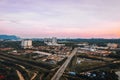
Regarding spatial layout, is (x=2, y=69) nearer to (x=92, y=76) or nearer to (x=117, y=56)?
(x=92, y=76)

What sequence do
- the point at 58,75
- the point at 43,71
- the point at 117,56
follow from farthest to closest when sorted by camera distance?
1. the point at 117,56
2. the point at 43,71
3. the point at 58,75

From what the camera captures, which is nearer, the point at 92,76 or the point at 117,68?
the point at 92,76

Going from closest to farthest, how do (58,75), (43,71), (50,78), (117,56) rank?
(50,78) < (58,75) < (43,71) < (117,56)

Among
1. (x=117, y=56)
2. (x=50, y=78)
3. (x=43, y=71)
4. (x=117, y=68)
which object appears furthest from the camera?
(x=117, y=56)

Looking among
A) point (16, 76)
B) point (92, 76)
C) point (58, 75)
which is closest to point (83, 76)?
point (92, 76)

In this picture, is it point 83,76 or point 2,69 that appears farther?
point 2,69

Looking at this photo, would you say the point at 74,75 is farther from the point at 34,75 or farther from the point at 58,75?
the point at 34,75

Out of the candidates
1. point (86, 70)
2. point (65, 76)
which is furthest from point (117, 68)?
point (65, 76)

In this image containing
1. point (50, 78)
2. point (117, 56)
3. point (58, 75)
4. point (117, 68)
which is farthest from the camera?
point (117, 56)
